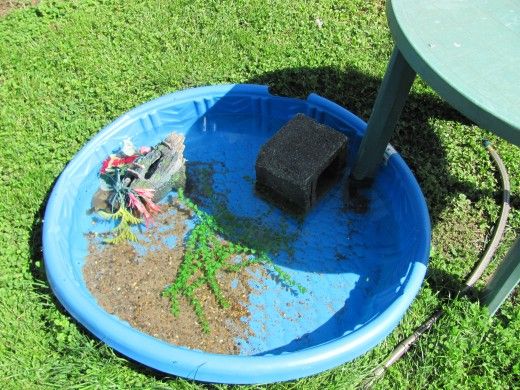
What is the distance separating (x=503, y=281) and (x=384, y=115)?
47.5 inches

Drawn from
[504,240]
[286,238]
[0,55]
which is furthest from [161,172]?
[504,240]

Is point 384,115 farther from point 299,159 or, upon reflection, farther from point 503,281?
point 503,281

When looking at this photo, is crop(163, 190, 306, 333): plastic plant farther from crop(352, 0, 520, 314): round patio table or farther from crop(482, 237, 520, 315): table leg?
crop(352, 0, 520, 314): round patio table

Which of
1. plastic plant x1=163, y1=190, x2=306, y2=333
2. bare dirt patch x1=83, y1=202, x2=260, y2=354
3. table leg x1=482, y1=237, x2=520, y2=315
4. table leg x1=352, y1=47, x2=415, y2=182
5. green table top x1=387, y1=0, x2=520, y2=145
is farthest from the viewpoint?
plastic plant x1=163, y1=190, x2=306, y2=333

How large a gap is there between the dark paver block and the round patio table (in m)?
0.81

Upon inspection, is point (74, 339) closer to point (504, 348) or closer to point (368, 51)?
point (504, 348)

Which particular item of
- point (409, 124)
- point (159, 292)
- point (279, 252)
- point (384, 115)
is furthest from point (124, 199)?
point (409, 124)

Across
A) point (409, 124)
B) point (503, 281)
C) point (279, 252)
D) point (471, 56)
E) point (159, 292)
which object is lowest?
point (159, 292)

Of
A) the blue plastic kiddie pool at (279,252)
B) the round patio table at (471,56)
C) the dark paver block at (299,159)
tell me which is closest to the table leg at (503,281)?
the round patio table at (471,56)

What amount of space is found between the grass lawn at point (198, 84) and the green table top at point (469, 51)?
4.70 ft

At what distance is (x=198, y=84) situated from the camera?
173 inches

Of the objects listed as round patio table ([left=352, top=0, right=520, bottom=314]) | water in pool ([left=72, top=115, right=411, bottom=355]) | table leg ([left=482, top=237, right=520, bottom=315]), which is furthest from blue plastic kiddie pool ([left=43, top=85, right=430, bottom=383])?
round patio table ([left=352, top=0, right=520, bottom=314])

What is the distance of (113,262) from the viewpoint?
3.49m

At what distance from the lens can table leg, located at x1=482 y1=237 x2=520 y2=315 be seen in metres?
2.76
